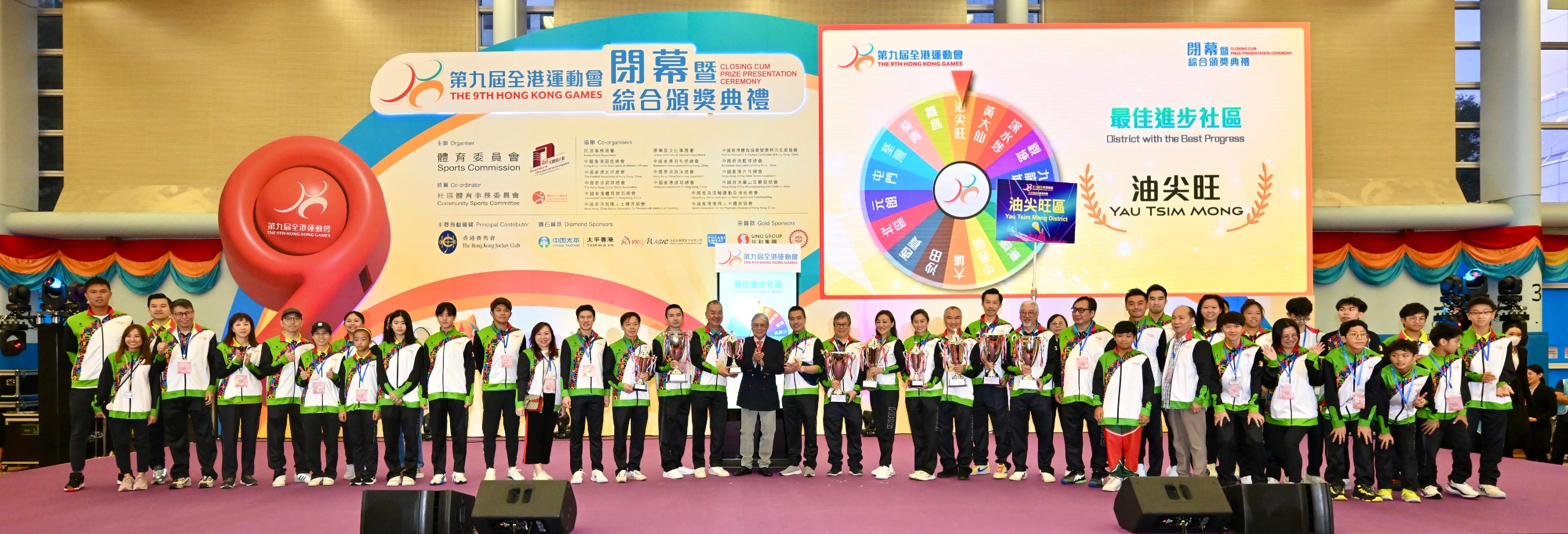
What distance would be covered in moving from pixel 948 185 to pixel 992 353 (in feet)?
9.00

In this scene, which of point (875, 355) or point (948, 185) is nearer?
point (875, 355)

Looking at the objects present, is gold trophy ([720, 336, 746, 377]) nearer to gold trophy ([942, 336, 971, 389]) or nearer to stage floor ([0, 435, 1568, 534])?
stage floor ([0, 435, 1568, 534])

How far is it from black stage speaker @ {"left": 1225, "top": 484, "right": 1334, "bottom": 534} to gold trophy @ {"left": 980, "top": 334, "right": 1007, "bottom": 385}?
2.07 m

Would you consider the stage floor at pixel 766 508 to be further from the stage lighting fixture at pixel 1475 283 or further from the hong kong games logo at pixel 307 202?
the hong kong games logo at pixel 307 202

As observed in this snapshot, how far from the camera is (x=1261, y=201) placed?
8.84 m

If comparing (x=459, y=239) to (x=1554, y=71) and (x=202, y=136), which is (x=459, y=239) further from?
(x=1554, y=71)

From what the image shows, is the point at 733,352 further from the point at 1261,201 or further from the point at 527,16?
the point at 527,16

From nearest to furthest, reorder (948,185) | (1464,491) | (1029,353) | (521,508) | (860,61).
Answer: (521,508) < (1464,491) < (1029,353) < (948,185) < (860,61)

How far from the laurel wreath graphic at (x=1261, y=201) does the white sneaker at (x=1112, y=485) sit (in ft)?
12.5

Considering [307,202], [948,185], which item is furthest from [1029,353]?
[307,202]

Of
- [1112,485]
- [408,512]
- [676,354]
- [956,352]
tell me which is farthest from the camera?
[676,354]

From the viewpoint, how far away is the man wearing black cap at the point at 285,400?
641cm

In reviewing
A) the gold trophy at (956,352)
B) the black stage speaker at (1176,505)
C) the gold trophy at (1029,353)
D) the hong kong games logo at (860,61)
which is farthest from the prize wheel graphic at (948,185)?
the black stage speaker at (1176,505)

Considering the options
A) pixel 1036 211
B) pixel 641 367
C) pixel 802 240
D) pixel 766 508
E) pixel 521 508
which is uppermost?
pixel 1036 211
